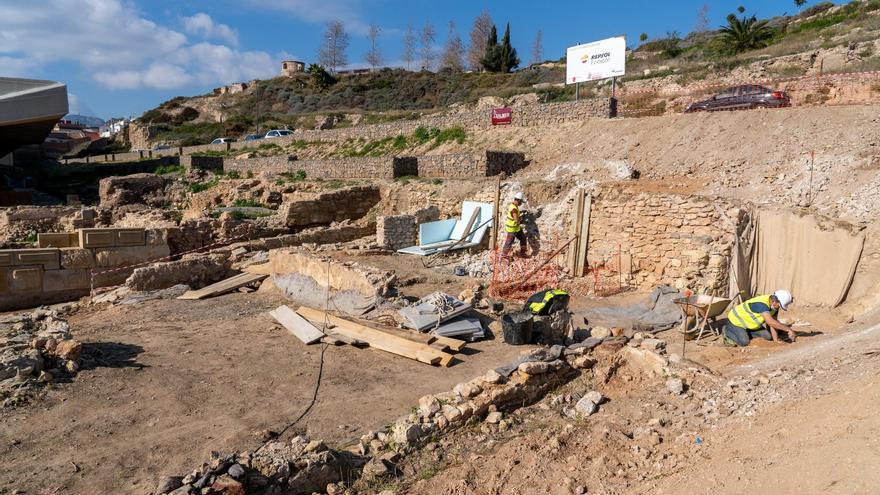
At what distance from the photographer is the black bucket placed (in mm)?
8141

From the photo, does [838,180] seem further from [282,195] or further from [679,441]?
[282,195]

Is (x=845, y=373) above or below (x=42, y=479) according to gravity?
above

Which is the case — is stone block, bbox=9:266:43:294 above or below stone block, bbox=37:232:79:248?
below

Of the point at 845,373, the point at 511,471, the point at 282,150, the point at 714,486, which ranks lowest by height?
the point at 511,471

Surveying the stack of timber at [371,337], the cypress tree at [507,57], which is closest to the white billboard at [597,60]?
the stack of timber at [371,337]

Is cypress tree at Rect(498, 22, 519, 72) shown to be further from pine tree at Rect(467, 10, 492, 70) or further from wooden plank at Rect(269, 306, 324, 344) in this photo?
wooden plank at Rect(269, 306, 324, 344)

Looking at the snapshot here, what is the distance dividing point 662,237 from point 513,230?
3347 millimetres

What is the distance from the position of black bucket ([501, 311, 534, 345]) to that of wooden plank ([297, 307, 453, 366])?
3.84 ft

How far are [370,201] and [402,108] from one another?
35802 mm

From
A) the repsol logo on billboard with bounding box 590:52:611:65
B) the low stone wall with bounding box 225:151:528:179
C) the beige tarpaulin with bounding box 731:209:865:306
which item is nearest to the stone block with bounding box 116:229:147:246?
the low stone wall with bounding box 225:151:528:179

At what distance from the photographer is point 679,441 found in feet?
16.8

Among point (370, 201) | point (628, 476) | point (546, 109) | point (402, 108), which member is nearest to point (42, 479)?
point (628, 476)

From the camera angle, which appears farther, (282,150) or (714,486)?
(282,150)

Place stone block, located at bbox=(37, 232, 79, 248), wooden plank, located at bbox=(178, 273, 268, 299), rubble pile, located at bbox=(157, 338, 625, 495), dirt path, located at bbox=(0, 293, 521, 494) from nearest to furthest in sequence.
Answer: rubble pile, located at bbox=(157, 338, 625, 495)
dirt path, located at bbox=(0, 293, 521, 494)
wooden plank, located at bbox=(178, 273, 268, 299)
stone block, located at bbox=(37, 232, 79, 248)
